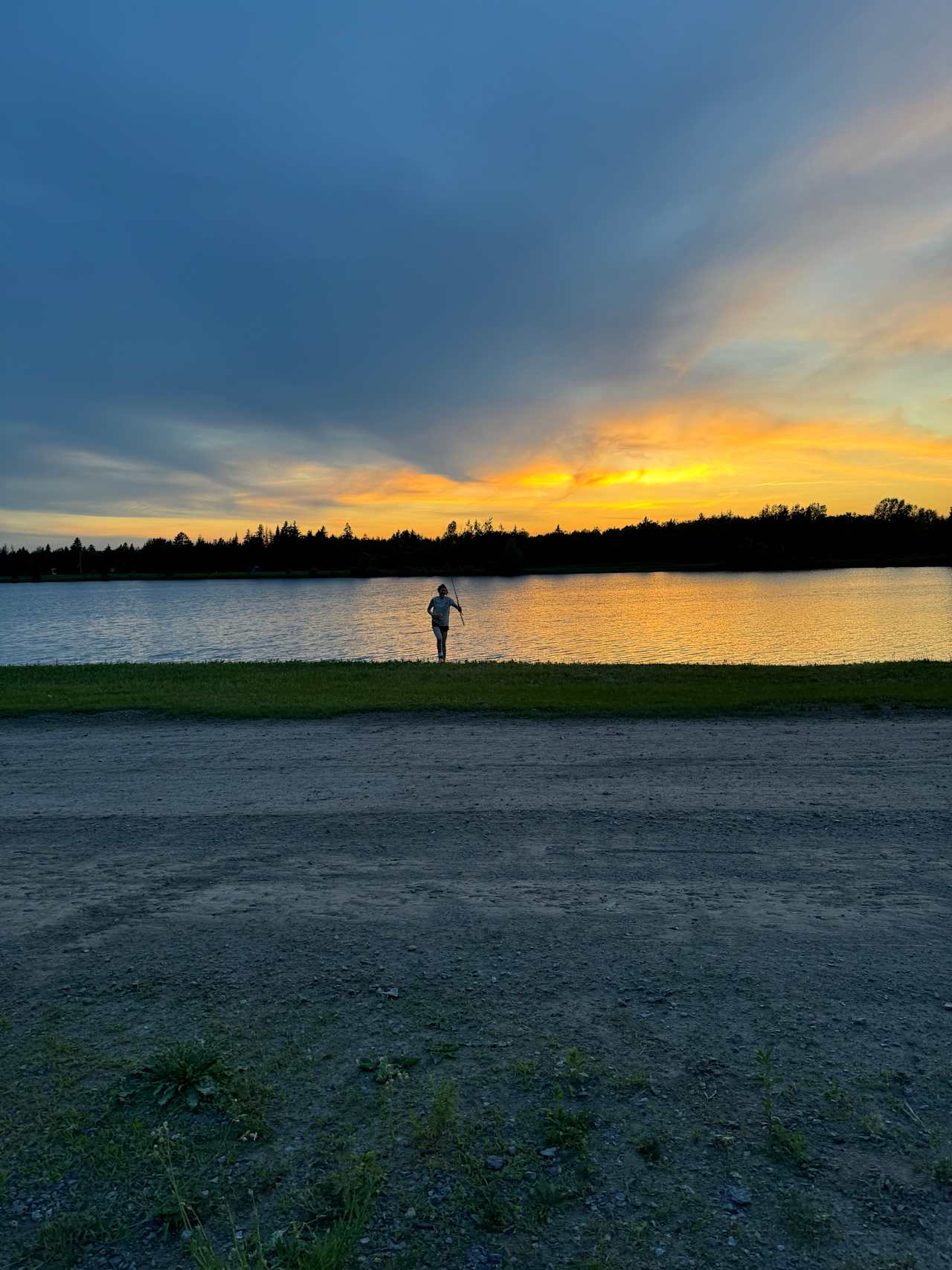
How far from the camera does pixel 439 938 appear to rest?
14.9ft

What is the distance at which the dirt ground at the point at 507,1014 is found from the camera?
2664 millimetres

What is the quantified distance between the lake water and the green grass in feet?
23.6

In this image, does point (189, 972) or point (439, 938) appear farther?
point (439, 938)

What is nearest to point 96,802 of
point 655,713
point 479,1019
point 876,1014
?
point 479,1019

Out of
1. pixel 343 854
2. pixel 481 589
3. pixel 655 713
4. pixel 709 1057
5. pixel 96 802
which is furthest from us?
pixel 481 589

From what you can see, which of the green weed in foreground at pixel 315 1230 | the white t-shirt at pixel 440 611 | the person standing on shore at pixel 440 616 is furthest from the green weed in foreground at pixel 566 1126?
the white t-shirt at pixel 440 611

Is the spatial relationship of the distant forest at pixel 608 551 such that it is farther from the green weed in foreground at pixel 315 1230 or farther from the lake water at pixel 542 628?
the green weed in foreground at pixel 315 1230

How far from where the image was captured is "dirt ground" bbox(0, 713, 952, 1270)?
2664 millimetres

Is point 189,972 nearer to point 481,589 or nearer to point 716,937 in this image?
point 716,937

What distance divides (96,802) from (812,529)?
17061 cm

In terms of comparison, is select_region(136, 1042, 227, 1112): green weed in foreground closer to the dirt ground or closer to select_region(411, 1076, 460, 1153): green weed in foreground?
the dirt ground

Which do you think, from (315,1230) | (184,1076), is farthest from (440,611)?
(315,1230)

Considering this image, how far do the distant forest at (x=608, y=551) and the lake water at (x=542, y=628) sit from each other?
2742 inches

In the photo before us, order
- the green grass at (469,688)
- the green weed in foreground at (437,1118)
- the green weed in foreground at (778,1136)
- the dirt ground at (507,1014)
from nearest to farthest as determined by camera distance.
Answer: the dirt ground at (507,1014)
the green weed in foreground at (778,1136)
the green weed in foreground at (437,1118)
the green grass at (469,688)
